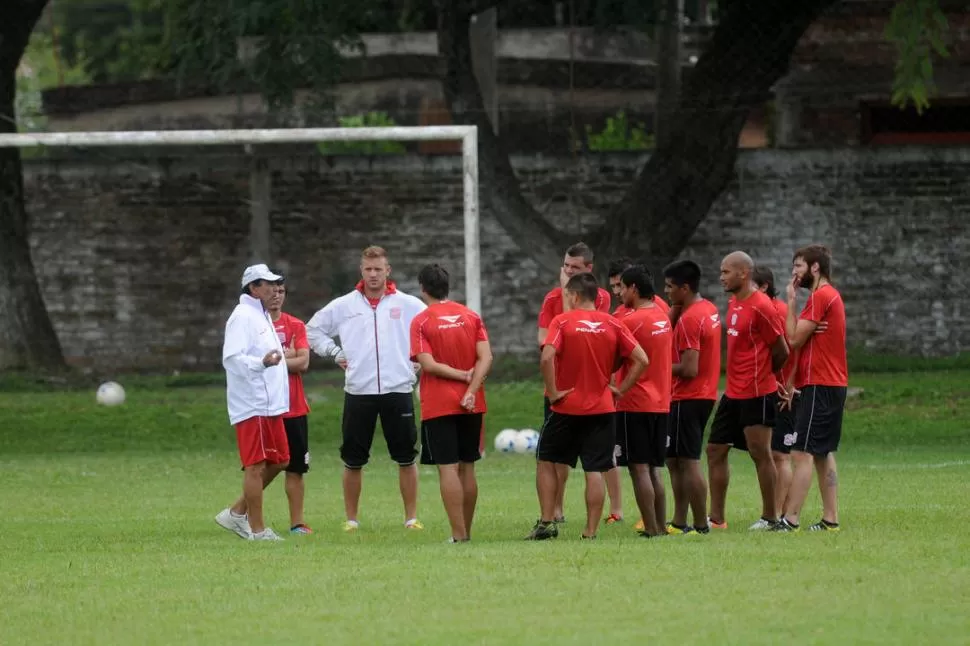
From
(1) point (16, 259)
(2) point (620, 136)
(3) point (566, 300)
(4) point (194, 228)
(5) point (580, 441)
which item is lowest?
(5) point (580, 441)

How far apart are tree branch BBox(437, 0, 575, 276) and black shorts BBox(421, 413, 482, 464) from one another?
10.9 m

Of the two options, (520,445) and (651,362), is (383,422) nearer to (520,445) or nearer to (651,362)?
(651,362)

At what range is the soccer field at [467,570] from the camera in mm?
8500

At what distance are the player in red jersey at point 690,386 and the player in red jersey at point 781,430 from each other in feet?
1.93

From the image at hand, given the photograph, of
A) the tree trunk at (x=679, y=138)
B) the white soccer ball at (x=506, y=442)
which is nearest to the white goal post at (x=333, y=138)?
the white soccer ball at (x=506, y=442)

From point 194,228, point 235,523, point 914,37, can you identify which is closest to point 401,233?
point 194,228

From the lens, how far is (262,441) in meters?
12.1

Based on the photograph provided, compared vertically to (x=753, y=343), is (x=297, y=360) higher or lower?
lower

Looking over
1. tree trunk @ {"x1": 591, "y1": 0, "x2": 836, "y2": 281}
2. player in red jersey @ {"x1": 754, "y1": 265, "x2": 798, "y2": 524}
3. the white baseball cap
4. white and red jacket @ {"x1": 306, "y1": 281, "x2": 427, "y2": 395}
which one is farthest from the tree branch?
the white baseball cap

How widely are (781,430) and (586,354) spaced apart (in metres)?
1.94

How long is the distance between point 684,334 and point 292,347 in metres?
3.08

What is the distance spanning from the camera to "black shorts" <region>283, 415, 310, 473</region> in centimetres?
1303

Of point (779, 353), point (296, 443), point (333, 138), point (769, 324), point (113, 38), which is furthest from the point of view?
point (113, 38)

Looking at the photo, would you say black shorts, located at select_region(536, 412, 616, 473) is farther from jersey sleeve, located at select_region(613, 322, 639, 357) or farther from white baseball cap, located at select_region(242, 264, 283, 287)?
white baseball cap, located at select_region(242, 264, 283, 287)
